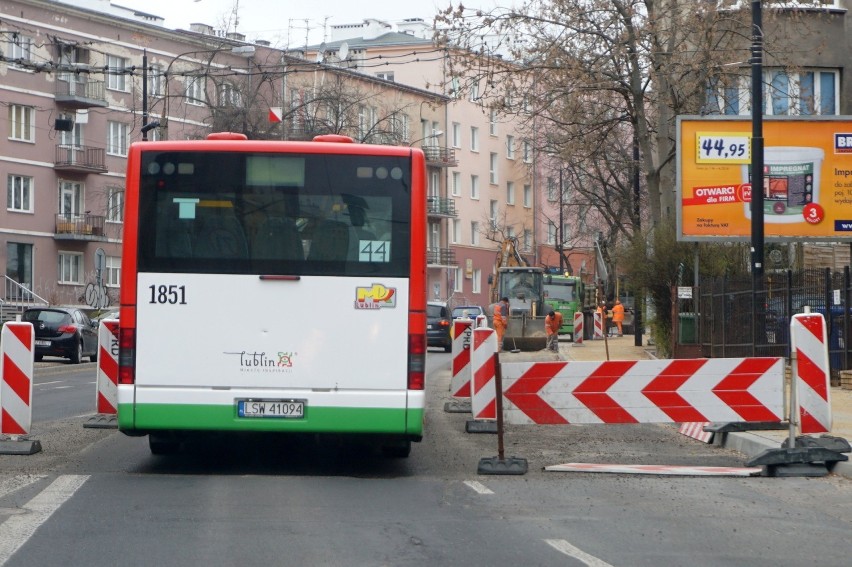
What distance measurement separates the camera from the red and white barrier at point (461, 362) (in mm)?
18172

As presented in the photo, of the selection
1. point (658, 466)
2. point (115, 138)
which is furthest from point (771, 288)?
point (115, 138)

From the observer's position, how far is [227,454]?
43.7 feet

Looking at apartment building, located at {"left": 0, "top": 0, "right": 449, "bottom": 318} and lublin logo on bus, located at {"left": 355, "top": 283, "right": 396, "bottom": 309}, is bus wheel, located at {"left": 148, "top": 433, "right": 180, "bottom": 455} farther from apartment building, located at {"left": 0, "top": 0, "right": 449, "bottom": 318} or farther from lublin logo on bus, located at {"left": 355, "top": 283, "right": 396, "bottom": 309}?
apartment building, located at {"left": 0, "top": 0, "right": 449, "bottom": 318}

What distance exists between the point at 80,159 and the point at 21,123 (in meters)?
3.50

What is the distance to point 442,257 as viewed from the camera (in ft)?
283

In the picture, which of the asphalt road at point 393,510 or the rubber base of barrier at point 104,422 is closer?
the asphalt road at point 393,510

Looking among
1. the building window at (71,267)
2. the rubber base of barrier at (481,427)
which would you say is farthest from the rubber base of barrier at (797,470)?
the building window at (71,267)

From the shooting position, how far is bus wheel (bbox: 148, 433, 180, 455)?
12428 mm

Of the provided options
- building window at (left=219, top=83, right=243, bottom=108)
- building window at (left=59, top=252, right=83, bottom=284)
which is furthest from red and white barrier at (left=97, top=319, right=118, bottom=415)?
building window at (left=59, top=252, right=83, bottom=284)

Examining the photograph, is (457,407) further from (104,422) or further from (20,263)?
(20,263)

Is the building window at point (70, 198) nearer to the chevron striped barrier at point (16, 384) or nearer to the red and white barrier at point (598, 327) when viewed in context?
the red and white barrier at point (598, 327)

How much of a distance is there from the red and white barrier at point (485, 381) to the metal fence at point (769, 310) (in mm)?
10855

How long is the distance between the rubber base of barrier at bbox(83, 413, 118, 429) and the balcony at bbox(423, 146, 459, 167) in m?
70.4

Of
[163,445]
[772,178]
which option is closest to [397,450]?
[163,445]
